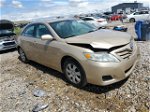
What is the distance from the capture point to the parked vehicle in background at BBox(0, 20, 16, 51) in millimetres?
10332

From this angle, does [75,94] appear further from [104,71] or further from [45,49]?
[45,49]

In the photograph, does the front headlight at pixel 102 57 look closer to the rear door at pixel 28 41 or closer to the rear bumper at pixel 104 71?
the rear bumper at pixel 104 71

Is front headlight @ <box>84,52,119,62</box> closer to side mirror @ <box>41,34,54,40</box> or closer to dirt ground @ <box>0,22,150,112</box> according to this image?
dirt ground @ <box>0,22,150,112</box>

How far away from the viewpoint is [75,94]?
4461mm

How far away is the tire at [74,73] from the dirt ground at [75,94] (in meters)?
0.15

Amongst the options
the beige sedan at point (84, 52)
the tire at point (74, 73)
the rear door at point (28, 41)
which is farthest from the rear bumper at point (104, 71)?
the rear door at point (28, 41)

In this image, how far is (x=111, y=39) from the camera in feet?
14.6

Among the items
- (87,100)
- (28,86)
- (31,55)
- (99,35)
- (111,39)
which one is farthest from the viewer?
(31,55)

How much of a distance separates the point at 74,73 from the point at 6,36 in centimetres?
755

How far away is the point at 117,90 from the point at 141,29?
596 cm

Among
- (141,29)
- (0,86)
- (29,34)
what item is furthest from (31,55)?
(141,29)

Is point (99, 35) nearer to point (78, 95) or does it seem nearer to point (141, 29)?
point (78, 95)

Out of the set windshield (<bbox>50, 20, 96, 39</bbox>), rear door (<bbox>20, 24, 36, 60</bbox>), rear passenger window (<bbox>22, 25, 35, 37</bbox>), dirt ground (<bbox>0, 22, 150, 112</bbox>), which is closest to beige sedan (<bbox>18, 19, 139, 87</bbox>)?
windshield (<bbox>50, 20, 96, 39</bbox>)

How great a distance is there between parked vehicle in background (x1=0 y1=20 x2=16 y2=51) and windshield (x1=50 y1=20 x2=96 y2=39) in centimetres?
569
